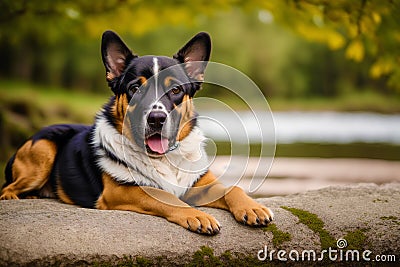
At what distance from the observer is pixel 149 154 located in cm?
446

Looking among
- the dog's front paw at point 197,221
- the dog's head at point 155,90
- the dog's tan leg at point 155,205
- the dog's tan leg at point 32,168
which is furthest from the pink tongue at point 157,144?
the dog's tan leg at point 32,168

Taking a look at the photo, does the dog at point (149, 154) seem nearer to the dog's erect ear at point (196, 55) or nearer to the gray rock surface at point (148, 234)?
the dog's erect ear at point (196, 55)

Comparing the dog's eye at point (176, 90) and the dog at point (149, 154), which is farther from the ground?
the dog's eye at point (176, 90)

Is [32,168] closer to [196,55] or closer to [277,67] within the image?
[196,55]

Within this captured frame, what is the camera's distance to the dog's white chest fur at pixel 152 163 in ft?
14.5

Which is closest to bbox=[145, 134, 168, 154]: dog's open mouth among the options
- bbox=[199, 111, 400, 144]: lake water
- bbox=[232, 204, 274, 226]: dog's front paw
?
bbox=[199, 111, 400, 144]: lake water

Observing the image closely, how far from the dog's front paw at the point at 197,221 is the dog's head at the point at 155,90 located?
2.19 feet

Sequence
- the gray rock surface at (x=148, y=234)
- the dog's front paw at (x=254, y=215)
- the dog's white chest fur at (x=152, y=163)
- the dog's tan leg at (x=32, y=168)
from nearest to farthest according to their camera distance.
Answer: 1. the gray rock surface at (x=148, y=234)
2. the dog's front paw at (x=254, y=215)
3. the dog's white chest fur at (x=152, y=163)
4. the dog's tan leg at (x=32, y=168)

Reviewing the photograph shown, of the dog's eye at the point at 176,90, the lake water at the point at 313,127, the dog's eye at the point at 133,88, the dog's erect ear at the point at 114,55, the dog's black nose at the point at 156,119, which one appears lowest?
the lake water at the point at 313,127

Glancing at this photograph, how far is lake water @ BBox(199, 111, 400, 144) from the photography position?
14.9 feet

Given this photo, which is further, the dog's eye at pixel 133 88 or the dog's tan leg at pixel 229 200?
the dog's eye at pixel 133 88

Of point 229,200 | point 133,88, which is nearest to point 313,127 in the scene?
point 229,200

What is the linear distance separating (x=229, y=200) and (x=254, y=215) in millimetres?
337

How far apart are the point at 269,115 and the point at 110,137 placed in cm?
140
